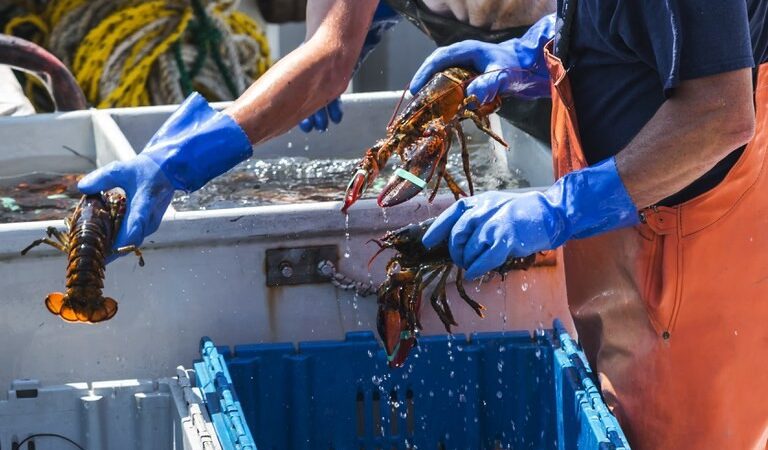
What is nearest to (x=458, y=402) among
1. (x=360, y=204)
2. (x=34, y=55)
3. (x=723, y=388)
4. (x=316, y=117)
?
(x=360, y=204)

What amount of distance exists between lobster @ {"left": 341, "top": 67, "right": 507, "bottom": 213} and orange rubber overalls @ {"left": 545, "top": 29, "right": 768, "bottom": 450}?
0.98 feet

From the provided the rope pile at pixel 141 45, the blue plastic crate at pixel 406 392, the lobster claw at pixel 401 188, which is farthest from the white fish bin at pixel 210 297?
the rope pile at pixel 141 45

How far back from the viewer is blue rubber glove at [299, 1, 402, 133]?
418 cm

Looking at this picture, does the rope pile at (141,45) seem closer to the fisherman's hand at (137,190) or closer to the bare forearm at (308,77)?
the bare forearm at (308,77)

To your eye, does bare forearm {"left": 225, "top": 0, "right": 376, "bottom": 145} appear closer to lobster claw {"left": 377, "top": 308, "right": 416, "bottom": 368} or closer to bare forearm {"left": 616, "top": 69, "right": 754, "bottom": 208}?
lobster claw {"left": 377, "top": 308, "right": 416, "bottom": 368}

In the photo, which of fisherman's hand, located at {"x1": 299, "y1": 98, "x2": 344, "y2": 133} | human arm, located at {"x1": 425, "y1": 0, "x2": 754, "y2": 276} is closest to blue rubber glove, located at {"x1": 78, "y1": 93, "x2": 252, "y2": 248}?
human arm, located at {"x1": 425, "y1": 0, "x2": 754, "y2": 276}

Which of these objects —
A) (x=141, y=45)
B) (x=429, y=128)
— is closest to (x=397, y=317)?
(x=429, y=128)

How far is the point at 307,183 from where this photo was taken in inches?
179

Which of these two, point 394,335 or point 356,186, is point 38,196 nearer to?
point 356,186

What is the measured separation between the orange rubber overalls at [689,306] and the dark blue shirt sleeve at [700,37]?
336mm

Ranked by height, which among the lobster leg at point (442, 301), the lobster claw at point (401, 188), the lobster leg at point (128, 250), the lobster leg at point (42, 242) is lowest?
the lobster leg at point (442, 301)

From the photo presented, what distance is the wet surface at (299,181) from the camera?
4.36 metres

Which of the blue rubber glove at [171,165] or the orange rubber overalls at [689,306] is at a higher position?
the blue rubber glove at [171,165]

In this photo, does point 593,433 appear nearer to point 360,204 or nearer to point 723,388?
point 723,388
